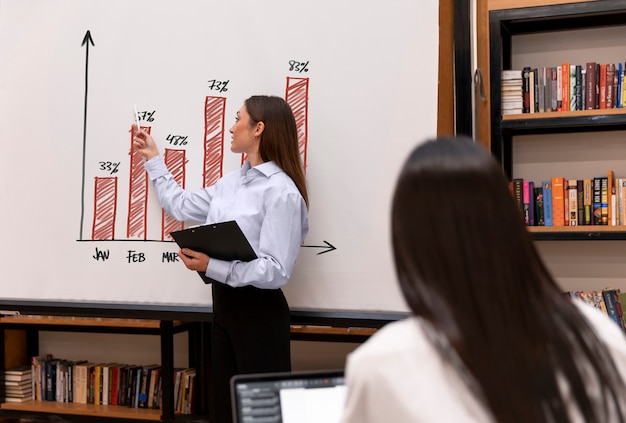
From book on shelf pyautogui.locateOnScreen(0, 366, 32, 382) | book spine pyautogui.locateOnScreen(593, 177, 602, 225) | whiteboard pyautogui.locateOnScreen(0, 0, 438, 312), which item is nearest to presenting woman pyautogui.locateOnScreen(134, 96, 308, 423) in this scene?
whiteboard pyautogui.locateOnScreen(0, 0, 438, 312)

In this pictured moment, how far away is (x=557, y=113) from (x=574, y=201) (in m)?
0.39

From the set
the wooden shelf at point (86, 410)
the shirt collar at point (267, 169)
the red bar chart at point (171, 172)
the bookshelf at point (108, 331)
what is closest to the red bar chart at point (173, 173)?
the red bar chart at point (171, 172)

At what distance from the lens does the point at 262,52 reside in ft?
8.55

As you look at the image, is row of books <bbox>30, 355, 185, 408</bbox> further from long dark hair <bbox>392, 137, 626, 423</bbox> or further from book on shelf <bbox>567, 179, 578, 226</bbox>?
long dark hair <bbox>392, 137, 626, 423</bbox>

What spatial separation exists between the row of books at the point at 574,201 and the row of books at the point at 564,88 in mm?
310

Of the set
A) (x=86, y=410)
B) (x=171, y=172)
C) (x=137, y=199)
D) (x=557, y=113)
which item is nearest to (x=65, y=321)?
(x=86, y=410)

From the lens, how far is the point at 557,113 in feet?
10.2

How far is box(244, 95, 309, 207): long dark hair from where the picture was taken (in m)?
2.47

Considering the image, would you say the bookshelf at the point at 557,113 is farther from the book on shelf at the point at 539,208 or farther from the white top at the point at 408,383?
the white top at the point at 408,383

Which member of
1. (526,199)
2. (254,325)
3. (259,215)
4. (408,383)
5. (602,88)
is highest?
(602,88)

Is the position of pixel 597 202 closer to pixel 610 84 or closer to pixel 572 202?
pixel 572 202

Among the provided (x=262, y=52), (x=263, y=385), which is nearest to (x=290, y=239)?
(x=262, y=52)

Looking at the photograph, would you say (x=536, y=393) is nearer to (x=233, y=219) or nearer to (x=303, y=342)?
(x=233, y=219)

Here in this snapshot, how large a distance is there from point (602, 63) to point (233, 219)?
75.9 inches
